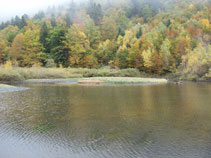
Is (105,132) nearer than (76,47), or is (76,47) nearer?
(105,132)

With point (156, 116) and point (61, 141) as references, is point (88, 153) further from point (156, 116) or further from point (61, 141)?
point (156, 116)

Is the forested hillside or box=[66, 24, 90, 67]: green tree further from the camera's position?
box=[66, 24, 90, 67]: green tree

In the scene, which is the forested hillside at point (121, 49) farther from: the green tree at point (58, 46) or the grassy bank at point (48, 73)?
the grassy bank at point (48, 73)

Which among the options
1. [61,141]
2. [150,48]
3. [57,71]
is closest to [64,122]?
[61,141]

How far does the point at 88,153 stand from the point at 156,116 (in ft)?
23.4

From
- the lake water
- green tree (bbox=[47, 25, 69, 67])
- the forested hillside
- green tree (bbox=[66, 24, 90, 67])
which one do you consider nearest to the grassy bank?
the forested hillside

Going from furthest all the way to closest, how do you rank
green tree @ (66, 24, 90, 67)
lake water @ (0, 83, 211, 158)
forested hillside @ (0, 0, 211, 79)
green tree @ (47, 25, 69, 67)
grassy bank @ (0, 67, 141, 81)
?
green tree @ (47, 25, 69, 67) < green tree @ (66, 24, 90, 67) < forested hillside @ (0, 0, 211, 79) < grassy bank @ (0, 67, 141, 81) < lake water @ (0, 83, 211, 158)

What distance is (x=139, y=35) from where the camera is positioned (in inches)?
3349

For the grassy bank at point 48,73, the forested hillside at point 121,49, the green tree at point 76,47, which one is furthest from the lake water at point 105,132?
the green tree at point 76,47

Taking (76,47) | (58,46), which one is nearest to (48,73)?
(76,47)

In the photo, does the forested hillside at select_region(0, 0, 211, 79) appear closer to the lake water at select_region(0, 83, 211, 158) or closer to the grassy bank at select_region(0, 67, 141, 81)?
the grassy bank at select_region(0, 67, 141, 81)

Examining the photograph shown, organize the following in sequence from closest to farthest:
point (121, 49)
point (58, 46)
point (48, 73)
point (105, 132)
A: point (105, 132) < point (48, 73) < point (121, 49) < point (58, 46)

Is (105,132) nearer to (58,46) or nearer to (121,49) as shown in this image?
(121,49)

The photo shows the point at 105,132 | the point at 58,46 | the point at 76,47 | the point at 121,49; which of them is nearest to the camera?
the point at 105,132
